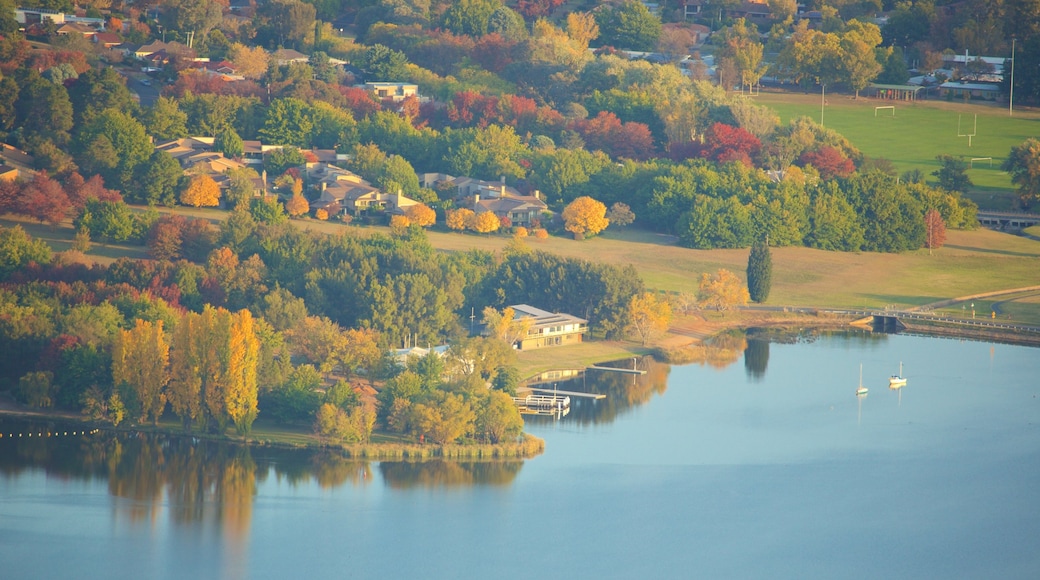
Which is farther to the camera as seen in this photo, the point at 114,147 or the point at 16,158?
the point at 16,158

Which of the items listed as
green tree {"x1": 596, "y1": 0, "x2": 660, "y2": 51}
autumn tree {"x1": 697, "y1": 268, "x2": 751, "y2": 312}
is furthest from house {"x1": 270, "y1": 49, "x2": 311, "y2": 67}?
autumn tree {"x1": 697, "y1": 268, "x2": 751, "y2": 312}

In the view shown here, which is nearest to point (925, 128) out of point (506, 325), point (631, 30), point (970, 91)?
point (970, 91)

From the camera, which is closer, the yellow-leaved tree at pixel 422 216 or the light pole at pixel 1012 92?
the yellow-leaved tree at pixel 422 216

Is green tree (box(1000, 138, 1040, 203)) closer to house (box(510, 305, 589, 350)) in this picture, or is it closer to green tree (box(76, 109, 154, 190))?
house (box(510, 305, 589, 350))

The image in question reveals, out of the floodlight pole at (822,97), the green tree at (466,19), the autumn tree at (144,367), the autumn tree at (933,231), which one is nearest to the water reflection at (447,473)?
the autumn tree at (144,367)

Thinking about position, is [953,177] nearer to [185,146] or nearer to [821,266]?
[821,266]

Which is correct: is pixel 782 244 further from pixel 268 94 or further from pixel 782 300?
pixel 268 94

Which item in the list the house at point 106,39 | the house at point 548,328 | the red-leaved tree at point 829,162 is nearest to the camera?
the house at point 548,328

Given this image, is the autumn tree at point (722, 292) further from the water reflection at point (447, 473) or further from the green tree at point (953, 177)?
the green tree at point (953, 177)
